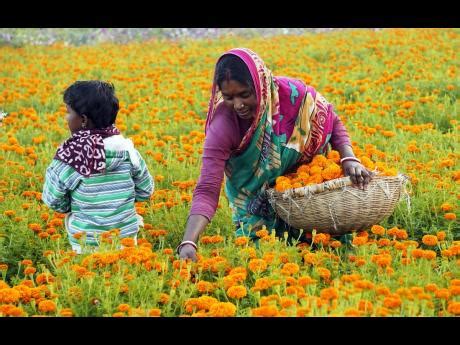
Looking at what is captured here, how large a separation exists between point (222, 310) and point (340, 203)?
116 centimetres

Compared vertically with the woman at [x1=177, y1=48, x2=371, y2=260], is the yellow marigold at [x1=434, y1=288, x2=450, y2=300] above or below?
below

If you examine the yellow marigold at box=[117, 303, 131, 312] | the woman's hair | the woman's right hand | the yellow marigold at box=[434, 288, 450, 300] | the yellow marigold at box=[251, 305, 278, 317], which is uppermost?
the woman's hair

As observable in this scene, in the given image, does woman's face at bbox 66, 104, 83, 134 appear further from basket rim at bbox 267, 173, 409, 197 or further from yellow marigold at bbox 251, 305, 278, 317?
yellow marigold at bbox 251, 305, 278, 317

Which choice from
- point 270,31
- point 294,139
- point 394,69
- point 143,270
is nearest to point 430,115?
point 394,69

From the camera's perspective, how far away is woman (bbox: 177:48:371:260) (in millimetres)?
3721

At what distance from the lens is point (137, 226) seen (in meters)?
4.14

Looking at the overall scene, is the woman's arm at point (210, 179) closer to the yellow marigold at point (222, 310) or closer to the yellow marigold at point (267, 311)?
the yellow marigold at point (222, 310)

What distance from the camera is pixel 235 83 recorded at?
12.1ft

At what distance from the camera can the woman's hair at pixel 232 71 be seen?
144 inches

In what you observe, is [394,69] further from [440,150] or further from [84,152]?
[84,152]

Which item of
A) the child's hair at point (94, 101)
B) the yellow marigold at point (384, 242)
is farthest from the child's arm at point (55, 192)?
the yellow marigold at point (384, 242)

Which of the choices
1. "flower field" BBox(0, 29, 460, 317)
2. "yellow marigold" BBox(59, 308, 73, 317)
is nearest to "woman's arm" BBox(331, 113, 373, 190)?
"flower field" BBox(0, 29, 460, 317)

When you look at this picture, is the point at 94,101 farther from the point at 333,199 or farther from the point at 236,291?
the point at 236,291

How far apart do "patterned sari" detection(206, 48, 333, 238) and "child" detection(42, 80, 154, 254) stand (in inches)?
21.0
